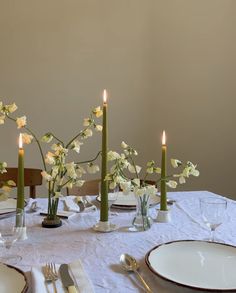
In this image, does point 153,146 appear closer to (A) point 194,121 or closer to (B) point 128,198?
(A) point 194,121

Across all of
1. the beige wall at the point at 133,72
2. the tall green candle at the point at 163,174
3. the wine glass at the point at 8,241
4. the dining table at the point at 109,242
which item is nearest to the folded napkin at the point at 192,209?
the dining table at the point at 109,242

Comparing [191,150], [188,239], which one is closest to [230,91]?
[191,150]

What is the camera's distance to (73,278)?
87 cm

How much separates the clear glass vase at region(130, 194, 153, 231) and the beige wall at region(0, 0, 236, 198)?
1562 mm

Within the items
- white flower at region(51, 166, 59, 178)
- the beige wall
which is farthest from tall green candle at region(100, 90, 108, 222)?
the beige wall

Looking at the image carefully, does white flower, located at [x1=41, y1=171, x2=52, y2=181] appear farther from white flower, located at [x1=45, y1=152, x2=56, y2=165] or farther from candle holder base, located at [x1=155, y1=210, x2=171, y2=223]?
candle holder base, located at [x1=155, y1=210, x2=171, y2=223]

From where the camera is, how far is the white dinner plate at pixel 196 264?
84cm

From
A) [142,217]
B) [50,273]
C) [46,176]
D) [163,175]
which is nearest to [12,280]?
[50,273]

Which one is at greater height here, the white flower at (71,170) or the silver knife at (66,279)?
the white flower at (71,170)

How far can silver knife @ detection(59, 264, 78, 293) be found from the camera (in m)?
0.81

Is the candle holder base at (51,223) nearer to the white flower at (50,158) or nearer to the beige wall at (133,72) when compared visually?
the white flower at (50,158)

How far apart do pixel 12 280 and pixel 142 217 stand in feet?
1.69

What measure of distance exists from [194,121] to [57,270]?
6.92 ft

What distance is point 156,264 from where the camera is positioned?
943mm
